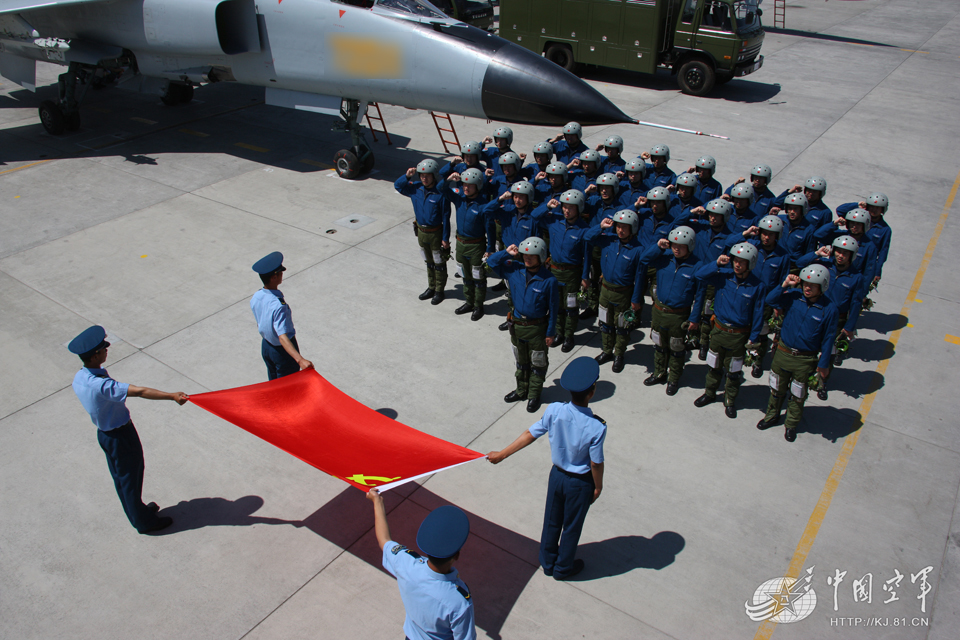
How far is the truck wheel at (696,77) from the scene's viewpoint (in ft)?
55.3

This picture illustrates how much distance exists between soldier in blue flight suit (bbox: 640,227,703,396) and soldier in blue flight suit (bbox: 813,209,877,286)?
→ 164cm

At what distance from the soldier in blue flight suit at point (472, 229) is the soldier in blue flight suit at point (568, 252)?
0.77 metres

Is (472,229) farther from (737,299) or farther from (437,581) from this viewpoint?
(437,581)

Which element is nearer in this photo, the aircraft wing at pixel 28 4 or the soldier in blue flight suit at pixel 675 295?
the soldier in blue flight suit at pixel 675 295

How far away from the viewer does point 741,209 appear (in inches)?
293

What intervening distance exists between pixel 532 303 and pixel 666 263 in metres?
1.49

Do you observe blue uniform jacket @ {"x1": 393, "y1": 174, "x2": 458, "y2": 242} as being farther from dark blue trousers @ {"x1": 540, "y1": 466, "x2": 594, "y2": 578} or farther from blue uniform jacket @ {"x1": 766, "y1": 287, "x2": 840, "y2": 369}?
dark blue trousers @ {"x1": 540, "y1": 466, "x2": 594, "y2": 578}

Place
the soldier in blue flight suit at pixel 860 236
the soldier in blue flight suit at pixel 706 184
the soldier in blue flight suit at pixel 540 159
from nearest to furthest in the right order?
1. the soldier in blue flight suit at pixel 860 236
2. the soldier in blue flight suit at pixel 706 184
3. the soldier in blue flight suit at pixel 540 159

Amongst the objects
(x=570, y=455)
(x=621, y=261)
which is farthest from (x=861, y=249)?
(x=570, y=455)

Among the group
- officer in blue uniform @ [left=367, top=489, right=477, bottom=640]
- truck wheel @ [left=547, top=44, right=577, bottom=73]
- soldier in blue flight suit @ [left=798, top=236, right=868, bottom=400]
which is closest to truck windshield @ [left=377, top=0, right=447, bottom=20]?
soldier in blue flight suit @ [left=798, top=236, right=868, bottom=400]

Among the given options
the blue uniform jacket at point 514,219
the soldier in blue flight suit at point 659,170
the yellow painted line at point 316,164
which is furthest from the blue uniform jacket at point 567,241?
the yellow painted line at point 316,164

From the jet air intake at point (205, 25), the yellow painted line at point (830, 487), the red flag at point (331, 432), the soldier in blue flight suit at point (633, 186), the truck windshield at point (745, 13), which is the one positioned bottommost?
the yellow painted line at point (830, 487)

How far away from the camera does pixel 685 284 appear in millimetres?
6340

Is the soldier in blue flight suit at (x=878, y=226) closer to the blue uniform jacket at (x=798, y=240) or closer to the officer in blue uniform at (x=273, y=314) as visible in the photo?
the blue uniform jacket at (x=798, y=240)
